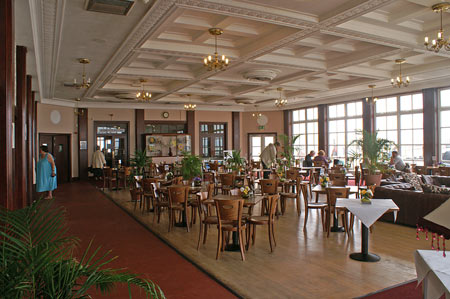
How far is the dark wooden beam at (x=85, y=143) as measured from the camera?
629 inches

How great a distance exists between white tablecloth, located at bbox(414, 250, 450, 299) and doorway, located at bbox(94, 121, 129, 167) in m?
15.5

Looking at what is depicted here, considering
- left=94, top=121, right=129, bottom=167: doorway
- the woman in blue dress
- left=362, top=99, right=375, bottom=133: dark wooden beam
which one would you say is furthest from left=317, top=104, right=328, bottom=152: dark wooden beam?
the woman in blue dress

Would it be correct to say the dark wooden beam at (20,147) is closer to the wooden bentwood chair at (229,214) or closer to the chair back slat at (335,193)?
the wooden bentwood chair at (229,214)

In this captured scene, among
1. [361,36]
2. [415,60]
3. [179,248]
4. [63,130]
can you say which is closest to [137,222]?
[179,248]

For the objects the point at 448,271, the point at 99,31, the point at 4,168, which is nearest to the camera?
the point at 448,271

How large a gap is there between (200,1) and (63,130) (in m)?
12.3

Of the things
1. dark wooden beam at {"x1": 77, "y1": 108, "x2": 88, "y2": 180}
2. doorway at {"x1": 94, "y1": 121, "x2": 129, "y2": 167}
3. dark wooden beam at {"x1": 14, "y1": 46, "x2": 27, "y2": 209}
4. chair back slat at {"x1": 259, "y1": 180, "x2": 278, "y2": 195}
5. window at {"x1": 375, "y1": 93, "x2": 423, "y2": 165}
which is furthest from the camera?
doorway at {"x1": 94, "y1": 121, "x2": 129, "y2": 167}

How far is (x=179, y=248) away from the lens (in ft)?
18.0

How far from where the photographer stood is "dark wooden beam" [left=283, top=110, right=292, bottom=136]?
60.8 feet

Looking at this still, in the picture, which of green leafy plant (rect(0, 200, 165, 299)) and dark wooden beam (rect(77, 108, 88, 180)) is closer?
green leafy plant (rect(0, 200, 165, 299))

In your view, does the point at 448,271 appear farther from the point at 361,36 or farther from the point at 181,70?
the point at 181,70

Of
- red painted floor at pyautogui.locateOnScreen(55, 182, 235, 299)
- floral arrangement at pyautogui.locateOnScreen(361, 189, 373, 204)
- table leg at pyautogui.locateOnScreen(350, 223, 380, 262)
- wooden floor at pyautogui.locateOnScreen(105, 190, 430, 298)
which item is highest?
floral arrangement at pyautogui.locateOnScreen(361, 189, 373, 204)

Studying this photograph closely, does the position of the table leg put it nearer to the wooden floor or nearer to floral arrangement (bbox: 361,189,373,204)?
the wooden floor

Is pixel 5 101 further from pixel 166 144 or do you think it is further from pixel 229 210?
pixel 166 144
